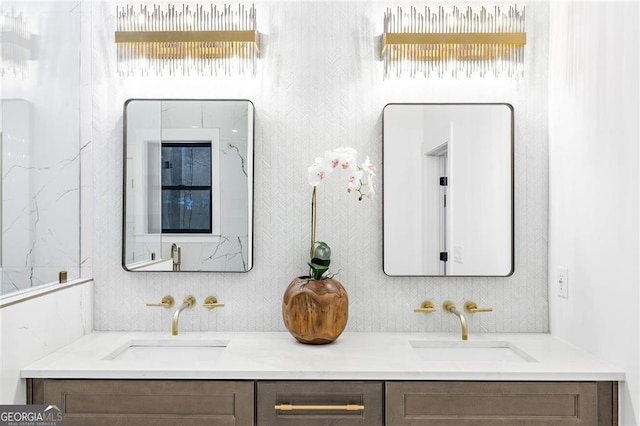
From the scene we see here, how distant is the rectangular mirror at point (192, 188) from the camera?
80.7 inches

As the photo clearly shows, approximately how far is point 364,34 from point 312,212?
2.61 ft

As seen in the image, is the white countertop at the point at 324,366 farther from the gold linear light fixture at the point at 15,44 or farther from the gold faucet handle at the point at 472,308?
the gold linear light fixture at the point at 15,44

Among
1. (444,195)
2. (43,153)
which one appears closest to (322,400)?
(444,195)

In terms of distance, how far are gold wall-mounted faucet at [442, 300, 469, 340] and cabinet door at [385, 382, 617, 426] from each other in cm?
39

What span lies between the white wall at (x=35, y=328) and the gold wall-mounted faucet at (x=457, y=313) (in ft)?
4.86

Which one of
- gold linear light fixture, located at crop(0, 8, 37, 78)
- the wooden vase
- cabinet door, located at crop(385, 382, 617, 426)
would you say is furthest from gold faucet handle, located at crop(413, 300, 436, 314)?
gold linear light fixture, located at crop(0, 8, 37, 78)

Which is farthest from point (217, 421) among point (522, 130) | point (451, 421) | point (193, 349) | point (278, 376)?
point (522, 130)

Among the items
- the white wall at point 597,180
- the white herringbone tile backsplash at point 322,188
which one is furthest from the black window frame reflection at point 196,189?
the white wall at point 597,180

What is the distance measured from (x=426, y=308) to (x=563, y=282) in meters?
0.54

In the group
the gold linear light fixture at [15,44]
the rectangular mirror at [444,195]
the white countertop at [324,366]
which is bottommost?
the white countertop at [324,366]

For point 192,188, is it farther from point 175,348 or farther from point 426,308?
point 426,308

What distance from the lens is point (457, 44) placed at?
2.01 meters

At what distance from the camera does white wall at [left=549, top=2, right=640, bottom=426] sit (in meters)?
1.48

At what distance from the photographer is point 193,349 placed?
1965 mm
